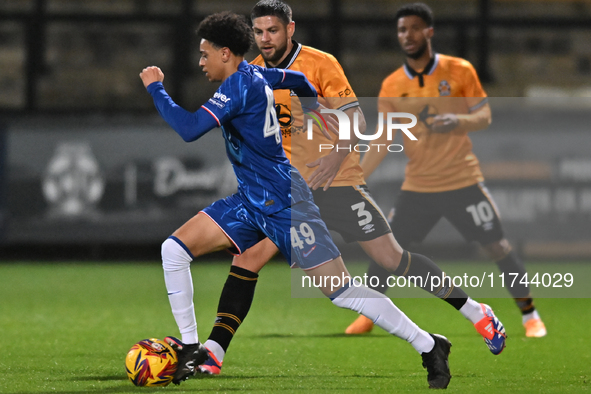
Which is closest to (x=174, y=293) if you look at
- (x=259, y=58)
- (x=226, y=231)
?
(x=226, y=231)

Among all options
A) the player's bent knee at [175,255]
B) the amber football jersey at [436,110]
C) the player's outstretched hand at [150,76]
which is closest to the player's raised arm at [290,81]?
the player's outstretched hand at [150,76]

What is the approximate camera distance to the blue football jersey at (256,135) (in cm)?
394

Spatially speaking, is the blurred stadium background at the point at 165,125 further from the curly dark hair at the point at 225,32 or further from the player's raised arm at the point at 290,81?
the curly dark hair at the point at 225,32

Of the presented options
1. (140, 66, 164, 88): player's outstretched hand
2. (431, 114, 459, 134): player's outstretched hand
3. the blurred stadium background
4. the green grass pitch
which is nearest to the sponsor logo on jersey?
(431, 114, 459, 134): player's outstretched hand

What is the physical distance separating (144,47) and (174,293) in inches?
472

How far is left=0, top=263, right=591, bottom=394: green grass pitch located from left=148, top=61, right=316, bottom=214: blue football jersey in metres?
0.93

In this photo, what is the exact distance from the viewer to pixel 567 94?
45.5 ft

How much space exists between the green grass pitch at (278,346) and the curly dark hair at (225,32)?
1638 mm

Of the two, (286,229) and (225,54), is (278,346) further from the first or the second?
(225,54)

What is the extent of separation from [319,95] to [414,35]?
5.22 ft

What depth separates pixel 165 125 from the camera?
11.6 m

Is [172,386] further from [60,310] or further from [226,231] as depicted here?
[60,310]

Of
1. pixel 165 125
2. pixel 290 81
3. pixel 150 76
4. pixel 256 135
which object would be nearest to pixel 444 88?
pixel 290 81

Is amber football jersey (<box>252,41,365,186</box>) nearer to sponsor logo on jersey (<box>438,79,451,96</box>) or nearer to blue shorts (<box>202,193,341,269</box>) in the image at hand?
blue shorts (<box>202,193,341,269</box>)
